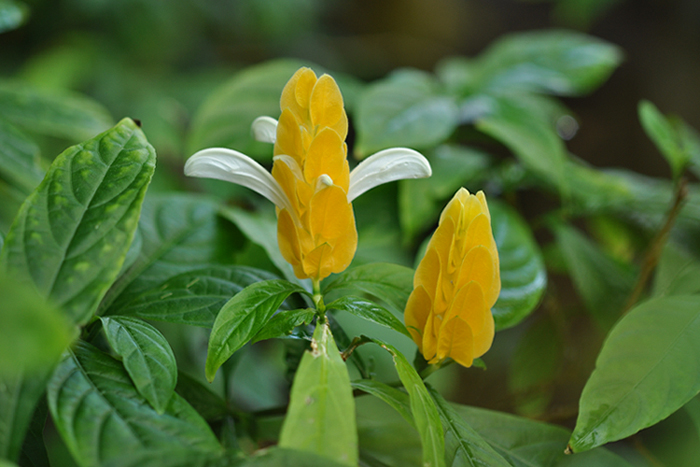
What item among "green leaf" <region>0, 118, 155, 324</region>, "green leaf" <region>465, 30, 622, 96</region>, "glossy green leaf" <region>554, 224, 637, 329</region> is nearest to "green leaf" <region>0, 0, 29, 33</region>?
"green leaf" <region>0, 118, 155, 324</region>

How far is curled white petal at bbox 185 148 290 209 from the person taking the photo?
29 centimetres

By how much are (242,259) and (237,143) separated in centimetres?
19

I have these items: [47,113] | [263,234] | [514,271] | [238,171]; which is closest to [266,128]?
[238,171]

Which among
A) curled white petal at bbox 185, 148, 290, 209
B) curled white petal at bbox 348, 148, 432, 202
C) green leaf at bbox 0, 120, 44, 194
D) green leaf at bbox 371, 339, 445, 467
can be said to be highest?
curled white petal at bbox 185, 148, 290, 209

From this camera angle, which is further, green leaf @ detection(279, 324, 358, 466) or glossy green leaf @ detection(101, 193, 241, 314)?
glossy green leaf @ detection(101, 193, 241, 314)

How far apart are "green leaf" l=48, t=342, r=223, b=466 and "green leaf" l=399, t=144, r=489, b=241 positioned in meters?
0.33

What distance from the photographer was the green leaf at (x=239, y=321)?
26cm

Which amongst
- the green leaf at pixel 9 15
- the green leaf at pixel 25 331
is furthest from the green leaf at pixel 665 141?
the green leaf at pixel 9 15

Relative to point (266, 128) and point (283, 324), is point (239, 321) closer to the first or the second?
point (283, 324)

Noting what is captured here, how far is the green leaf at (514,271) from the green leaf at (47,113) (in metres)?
0.47

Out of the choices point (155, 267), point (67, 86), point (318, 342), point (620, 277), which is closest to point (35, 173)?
point (155, 267)

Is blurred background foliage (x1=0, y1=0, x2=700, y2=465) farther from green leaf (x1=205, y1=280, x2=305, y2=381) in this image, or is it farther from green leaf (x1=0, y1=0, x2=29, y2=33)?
green leaf (x1=205, y1=280, x2=305, y2=381)

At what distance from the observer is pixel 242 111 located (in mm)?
618

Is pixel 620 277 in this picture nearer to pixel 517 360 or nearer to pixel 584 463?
pixel 517 360
